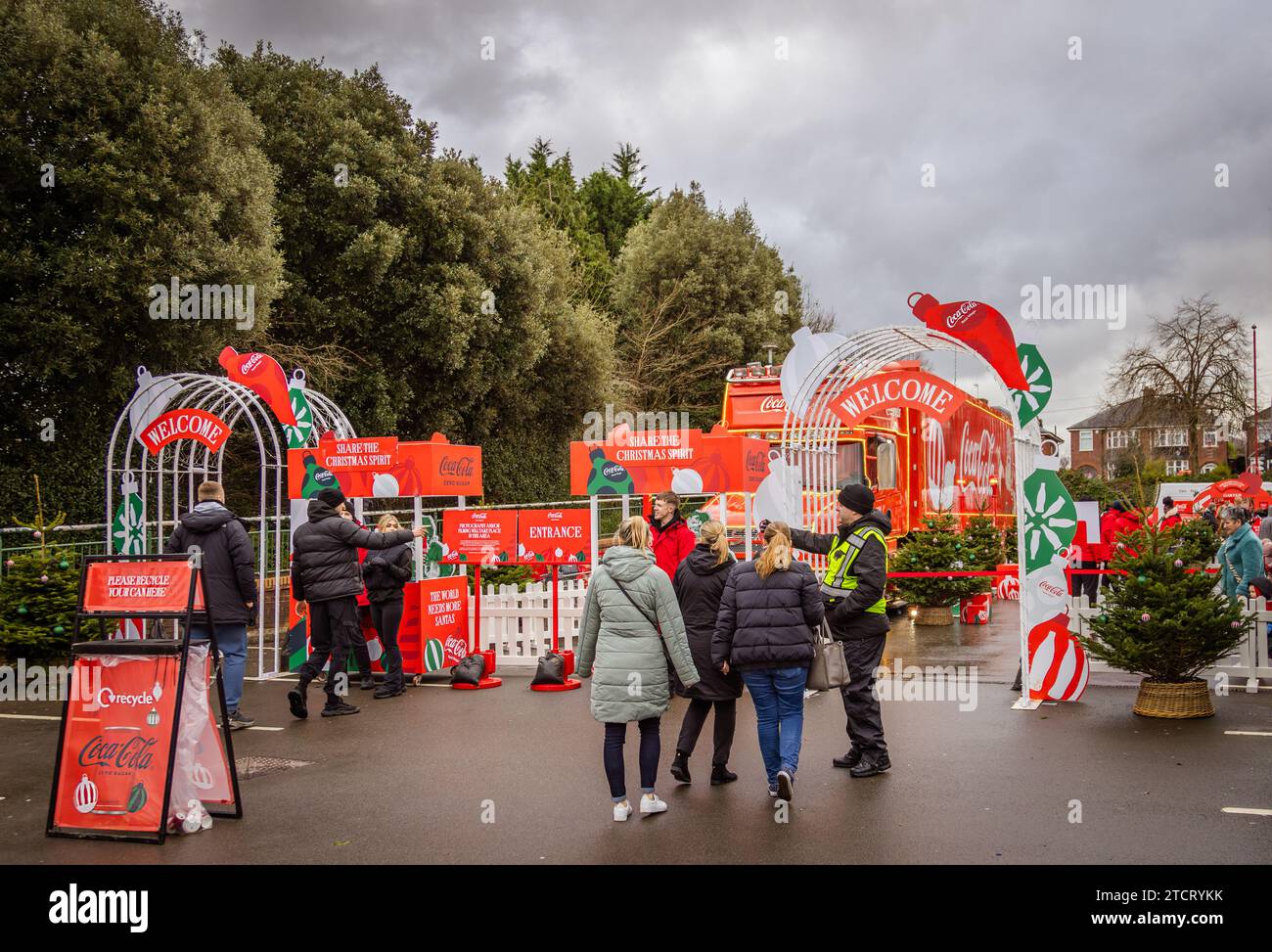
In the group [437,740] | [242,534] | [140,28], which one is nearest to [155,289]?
[140,28]

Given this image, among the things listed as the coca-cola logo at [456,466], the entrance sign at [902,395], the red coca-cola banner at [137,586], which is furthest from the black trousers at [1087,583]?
the red coca-cola banner at [137,586]

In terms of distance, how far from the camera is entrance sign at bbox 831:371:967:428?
420 inches

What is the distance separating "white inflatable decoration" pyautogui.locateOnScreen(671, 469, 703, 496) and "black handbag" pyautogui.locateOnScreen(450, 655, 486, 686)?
8.93ft

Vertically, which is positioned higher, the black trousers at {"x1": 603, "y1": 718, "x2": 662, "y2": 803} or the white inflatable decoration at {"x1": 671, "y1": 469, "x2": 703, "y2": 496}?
the white inflatable decoration at {"x1": 671, "y1": 469, "x2": 703, "y2": 496}

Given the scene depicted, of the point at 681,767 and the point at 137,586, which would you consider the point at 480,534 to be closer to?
the point at 681,767

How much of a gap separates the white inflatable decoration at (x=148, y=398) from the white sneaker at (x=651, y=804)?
792cm

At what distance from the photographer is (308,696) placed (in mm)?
10484

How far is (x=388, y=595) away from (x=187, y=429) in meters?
3.06

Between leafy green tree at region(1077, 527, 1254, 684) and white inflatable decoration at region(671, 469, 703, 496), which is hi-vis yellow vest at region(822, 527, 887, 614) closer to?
leafy green tree at region(1077, 527, 1254, 684)

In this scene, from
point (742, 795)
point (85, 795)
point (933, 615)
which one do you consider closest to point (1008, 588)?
point (933, 615)

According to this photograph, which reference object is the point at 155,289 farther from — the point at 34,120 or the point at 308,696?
the point at 308,696
